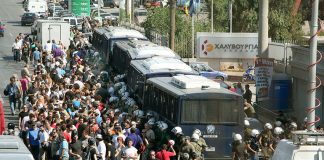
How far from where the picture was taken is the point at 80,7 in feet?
284

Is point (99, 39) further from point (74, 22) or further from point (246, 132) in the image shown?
point (246, 132)

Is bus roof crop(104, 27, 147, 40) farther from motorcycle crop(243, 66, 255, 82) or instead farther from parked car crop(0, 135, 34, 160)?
parked car crop(0, 135, 34, 160)

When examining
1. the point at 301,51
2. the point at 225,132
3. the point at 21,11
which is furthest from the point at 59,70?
the point at 21,11

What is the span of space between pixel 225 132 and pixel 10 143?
510 inches

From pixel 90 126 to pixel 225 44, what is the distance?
1069 inches

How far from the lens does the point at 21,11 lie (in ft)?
343

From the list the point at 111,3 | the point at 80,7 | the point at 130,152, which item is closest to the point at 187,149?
the point at 130,152

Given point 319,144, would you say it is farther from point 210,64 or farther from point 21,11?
point 21,11

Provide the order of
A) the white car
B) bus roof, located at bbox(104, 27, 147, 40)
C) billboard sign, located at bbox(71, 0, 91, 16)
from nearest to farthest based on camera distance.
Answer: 1. the white car
2. bus roof, located at bbox(104, 27, 147, 40)
3. billboard sign, located at bbox(71, 0, 91, 16)

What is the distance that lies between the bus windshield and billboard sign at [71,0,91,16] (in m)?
61.6

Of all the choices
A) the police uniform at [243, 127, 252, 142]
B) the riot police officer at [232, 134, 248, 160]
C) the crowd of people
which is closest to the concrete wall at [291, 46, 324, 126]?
the crowd of people

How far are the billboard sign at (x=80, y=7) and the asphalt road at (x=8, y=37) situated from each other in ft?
13.3

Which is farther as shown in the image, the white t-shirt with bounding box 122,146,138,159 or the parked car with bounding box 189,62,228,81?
the parked car with bounding box 189,62,228,81

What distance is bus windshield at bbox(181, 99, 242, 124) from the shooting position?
2483 centimetres
